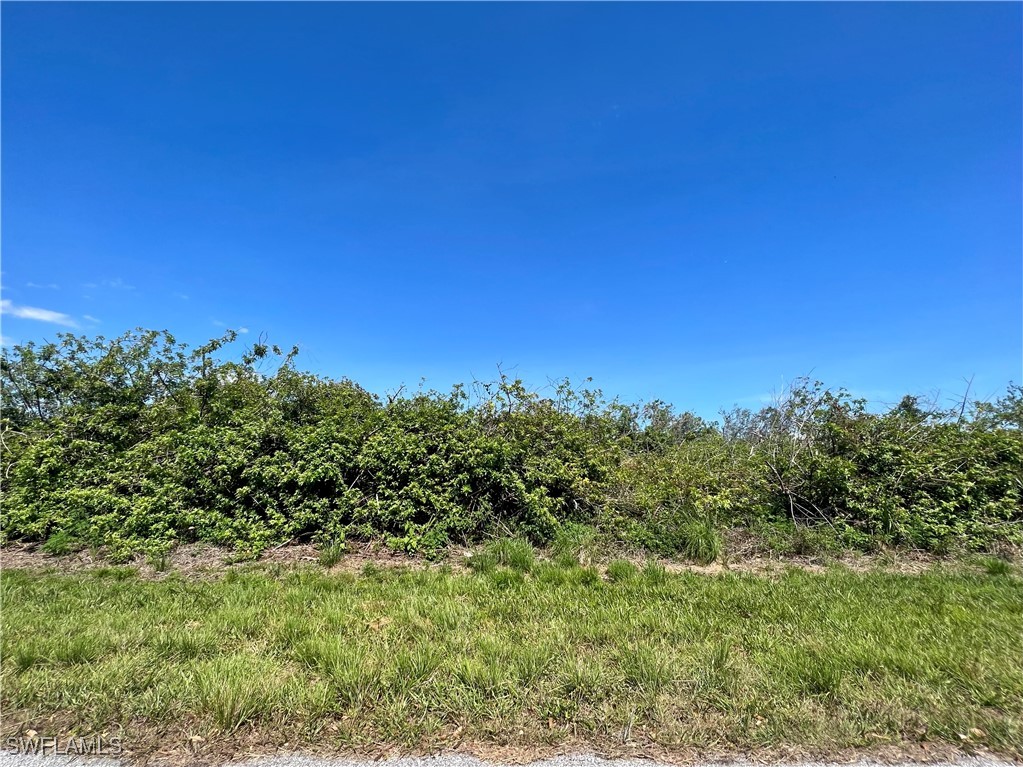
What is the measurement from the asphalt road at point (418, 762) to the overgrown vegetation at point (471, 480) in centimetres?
398

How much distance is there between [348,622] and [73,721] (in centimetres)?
169

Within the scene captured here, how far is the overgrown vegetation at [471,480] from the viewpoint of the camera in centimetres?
682

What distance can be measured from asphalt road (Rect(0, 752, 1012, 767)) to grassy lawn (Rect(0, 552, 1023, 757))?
9 cm

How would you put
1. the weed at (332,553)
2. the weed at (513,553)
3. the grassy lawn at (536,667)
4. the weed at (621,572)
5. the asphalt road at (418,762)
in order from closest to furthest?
the asphalt road at (418,762) < the grassy lawn at (536,667) < the weed at (621,572) < the weed at (513,553) < the weed at (332,553)

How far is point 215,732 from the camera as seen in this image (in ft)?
8.27

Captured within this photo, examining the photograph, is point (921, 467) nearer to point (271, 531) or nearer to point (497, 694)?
point (497, 694)

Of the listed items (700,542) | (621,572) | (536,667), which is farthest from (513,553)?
(536,667)

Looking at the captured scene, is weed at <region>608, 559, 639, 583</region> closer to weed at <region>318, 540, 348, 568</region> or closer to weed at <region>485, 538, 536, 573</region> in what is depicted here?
weed at <region>485, 538, 536, 573</region>

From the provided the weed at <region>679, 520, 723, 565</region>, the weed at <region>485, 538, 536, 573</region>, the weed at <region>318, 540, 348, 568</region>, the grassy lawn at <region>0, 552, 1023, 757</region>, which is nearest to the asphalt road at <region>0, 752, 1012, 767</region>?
the grassy lawn at <region>0, 552, 1023, 757</region>

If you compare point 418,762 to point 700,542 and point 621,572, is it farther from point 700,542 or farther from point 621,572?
point 700,542

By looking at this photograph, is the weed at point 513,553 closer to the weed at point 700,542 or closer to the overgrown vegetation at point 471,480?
the overgrown vegetation at point 471,480

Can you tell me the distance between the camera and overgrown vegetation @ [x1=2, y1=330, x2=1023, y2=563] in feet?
22.4

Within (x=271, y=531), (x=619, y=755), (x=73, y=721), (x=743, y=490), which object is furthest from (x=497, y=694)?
(x=743, y=490)

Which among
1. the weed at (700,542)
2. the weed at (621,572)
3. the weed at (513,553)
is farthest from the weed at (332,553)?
the weed at (700,542)
